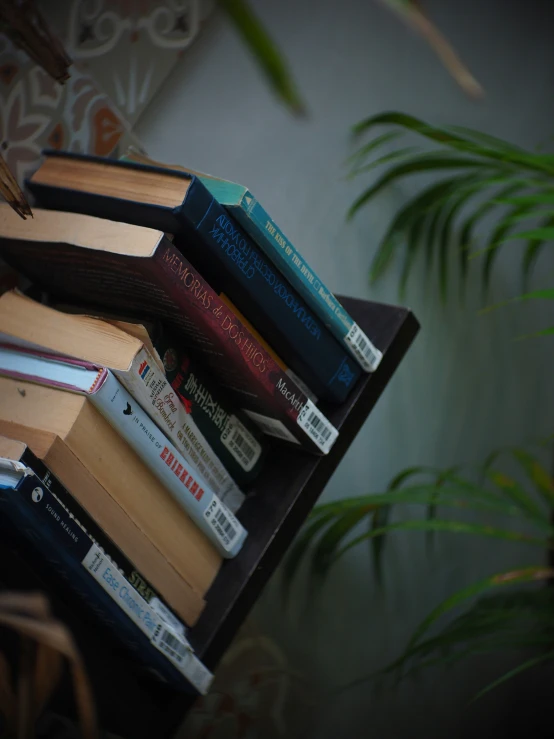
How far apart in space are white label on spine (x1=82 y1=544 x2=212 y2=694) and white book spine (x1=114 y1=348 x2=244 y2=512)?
0.12 m

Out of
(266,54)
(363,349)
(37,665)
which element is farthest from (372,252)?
(266,54)

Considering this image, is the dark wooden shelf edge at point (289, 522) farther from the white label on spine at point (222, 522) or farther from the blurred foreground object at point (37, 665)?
the blurred foreground object at point (37, 665)

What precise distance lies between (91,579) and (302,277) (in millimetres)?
313

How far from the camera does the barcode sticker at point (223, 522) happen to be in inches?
24.4

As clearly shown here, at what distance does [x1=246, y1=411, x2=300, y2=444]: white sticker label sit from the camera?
0.64 metres

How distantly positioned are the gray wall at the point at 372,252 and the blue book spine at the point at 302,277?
0.99 ft

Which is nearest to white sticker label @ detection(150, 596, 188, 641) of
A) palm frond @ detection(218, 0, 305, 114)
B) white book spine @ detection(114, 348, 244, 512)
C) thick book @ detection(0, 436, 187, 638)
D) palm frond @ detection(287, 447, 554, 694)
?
thick book @ detection(0, 436, 187, 638)

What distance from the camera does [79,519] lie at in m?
0.54

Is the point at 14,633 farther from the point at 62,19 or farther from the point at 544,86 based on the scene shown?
the point at 544,86

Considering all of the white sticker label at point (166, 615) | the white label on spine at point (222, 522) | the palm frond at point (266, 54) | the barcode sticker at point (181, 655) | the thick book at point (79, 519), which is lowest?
the barcode sticker at point (181, 655)

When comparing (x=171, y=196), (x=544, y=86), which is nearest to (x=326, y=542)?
(x=171, y=196)

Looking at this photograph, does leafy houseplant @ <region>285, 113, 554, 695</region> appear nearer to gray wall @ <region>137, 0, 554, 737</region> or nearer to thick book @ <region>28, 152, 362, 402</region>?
gray wall @ <region>137, 0, 554, 737</region>

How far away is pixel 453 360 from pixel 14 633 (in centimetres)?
87

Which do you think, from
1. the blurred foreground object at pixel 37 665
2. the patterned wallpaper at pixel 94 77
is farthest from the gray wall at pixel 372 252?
the blurred foreground object at pixel 37 665
